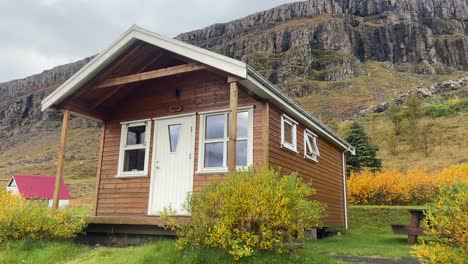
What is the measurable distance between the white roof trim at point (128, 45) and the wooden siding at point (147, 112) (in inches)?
57.5

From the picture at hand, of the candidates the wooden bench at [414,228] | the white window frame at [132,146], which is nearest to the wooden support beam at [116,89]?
the white window frame at [132,146]

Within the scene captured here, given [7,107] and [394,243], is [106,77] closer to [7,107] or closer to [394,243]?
[394,243]

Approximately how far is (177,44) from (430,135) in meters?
30.0

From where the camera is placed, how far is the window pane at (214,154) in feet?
29.4

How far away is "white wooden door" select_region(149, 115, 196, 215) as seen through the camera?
9.20 meters

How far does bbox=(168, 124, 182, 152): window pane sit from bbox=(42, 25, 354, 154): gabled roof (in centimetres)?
219

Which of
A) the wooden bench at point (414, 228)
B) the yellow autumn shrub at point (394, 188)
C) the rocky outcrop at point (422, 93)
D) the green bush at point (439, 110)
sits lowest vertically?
the wooden bench at point (414, 228)

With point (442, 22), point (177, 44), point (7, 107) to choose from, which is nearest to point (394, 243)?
point (177, 44)

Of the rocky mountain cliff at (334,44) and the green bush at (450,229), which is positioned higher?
the rocky mountain cliff at (334,44)

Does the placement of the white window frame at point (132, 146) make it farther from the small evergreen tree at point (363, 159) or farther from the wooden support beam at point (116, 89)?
the small evergreen tree at point (363, 159)

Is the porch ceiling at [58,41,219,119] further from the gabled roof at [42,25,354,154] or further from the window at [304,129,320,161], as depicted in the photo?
the window at [304,129,320,161]

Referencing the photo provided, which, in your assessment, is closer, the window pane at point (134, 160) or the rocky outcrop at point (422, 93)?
the window pane at point (134, 160)

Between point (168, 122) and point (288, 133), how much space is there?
3.11 m

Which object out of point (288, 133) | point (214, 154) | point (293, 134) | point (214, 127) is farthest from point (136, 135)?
point (293, 134)
